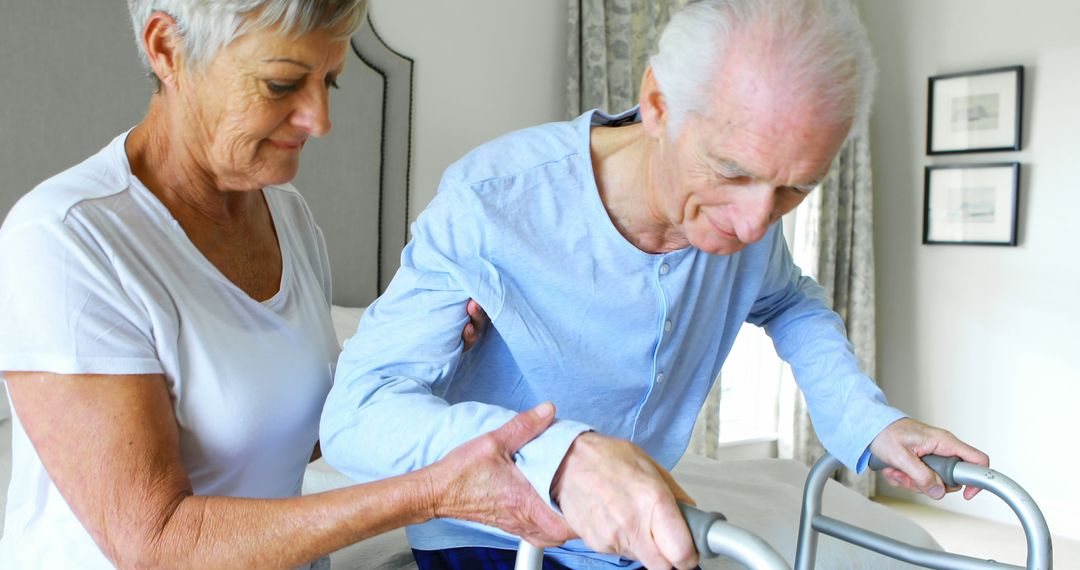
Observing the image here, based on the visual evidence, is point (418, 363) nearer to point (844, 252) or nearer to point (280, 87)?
point (280, 87)

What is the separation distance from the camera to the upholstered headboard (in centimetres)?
321

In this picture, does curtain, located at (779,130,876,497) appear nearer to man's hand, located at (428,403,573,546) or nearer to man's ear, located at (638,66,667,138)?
man's ear, located at (638,66,667,138)

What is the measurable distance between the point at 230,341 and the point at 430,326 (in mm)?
281

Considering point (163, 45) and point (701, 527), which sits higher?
point (163, 45)

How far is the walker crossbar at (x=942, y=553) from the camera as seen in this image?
1268 mm

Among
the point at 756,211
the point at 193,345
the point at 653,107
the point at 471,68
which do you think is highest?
the point at 471,68

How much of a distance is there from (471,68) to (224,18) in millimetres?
2638

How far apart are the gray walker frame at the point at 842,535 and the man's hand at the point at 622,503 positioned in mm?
24

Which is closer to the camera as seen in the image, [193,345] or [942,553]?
[193,345]

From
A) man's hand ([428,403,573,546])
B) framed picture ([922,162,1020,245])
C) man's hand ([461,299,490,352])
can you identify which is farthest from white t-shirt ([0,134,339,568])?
framed picture ([922,162,1020,245])

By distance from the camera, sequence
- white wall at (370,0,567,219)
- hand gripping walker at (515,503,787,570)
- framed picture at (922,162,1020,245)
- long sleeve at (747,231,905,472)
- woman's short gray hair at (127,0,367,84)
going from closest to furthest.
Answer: hand gripping walker at (515,503,787,570)
woman's short gray hair at (127,0,367,84)
long sleeve at (747,231,905,472)
white wall at (370,0,567,219)
framed picture at (922,162,1020,245)

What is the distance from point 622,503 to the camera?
83 cm

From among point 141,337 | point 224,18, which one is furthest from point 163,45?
point 141,337

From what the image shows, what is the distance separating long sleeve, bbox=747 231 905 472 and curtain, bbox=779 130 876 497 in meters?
3.39
